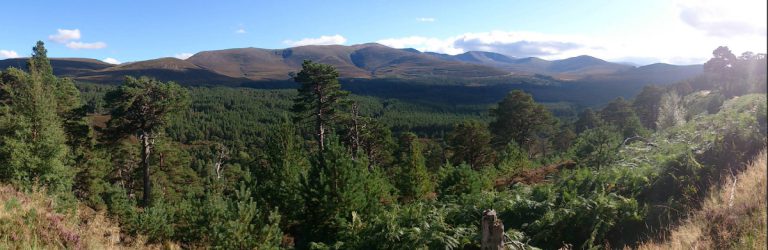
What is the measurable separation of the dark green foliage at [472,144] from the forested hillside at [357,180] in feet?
0.52

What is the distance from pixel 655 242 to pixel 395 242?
13.8ft

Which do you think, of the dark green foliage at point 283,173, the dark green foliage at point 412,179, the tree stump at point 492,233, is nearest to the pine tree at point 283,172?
the dark green foliage at point 283,173

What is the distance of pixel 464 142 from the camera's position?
130 feet

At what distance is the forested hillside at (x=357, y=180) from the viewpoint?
23.1ft

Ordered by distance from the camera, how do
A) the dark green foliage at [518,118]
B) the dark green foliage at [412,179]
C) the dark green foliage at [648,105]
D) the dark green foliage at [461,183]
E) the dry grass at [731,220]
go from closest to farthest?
the dry grass at [731,220], the dark green foliage at [461,183], the dark green foliage at [412,179], the dark green foliage at [518,118], the dark green foliage at [648,105]

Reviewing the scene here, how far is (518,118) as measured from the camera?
44.3 m

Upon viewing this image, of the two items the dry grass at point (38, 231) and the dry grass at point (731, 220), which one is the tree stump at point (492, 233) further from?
the dry grass at point (38, 231)

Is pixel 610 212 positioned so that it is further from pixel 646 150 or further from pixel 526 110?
pixel 526 110

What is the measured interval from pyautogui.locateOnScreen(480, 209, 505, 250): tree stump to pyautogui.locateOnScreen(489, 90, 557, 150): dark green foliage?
41484mm

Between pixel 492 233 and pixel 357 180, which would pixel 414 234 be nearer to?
pixel 492 233

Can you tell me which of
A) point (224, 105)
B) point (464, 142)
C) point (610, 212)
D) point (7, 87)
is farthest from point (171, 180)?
point (224, 105)

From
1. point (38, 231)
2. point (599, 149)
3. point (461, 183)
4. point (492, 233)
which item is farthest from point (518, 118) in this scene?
point (38, 231)

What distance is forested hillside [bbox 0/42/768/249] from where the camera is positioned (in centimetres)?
703

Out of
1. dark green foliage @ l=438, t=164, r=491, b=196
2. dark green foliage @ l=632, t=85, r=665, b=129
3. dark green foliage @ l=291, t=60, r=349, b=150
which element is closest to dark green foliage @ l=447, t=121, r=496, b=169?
dark green foliage @ l=291, t=60, r=349, b=150
